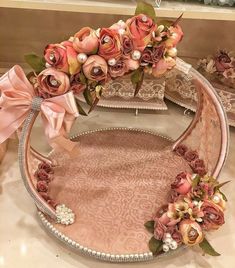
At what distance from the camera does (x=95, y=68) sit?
0.61 m

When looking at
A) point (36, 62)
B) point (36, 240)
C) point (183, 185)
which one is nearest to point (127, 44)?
point (36, 62)

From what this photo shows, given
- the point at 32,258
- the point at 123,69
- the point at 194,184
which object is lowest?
the point at 32,258

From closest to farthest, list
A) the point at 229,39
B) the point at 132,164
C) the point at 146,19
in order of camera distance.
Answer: the point at 146,19, the point at 132,164, the point at 229,39

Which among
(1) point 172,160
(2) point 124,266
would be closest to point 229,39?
(1) point 172,160

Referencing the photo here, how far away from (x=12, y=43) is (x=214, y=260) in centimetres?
71

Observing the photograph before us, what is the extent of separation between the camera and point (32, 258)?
A: 2.30 feet

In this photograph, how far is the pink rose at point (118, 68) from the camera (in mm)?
633

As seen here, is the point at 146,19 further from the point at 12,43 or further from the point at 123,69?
the point at 12,43

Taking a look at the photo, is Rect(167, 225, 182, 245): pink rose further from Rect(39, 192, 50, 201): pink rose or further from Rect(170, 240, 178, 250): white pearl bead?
Rect(39, 192, 50, 201): pink rose

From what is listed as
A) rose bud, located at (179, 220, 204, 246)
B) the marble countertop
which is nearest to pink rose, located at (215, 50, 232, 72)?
the marble countertop

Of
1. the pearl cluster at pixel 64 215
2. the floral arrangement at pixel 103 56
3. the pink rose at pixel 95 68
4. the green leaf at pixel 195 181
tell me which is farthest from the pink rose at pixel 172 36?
the pearl cluster at pixel 64 215

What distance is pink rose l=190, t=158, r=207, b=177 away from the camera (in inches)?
32.3

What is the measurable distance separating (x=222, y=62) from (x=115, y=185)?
378 millimetres

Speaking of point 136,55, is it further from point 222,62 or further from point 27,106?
point 222,62
